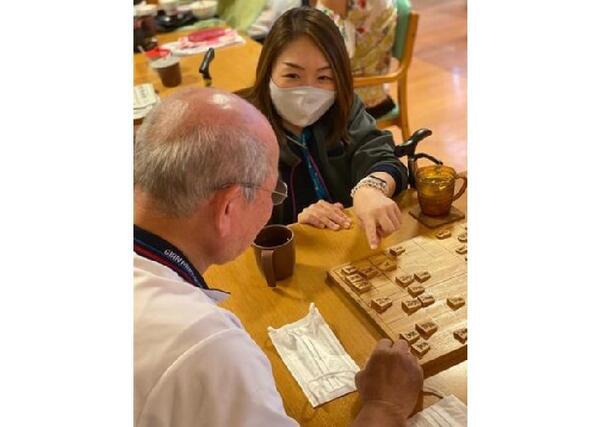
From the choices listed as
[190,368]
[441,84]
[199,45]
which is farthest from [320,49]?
[441,84]

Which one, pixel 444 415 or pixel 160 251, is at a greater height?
→ pixel 160 251

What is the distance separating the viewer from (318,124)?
1785mm

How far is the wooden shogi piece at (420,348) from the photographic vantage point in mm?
1015

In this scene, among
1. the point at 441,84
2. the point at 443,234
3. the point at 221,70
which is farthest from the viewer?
the point at 441,84

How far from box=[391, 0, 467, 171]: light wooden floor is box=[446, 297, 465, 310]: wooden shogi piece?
87.4 inches

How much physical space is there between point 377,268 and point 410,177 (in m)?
0.41

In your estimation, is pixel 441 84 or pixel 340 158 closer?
pixel 340 158

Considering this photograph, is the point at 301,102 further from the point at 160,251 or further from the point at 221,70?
the point at 221,70

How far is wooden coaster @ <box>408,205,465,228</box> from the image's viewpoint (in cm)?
138

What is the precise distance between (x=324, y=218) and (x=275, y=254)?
26 centimetres

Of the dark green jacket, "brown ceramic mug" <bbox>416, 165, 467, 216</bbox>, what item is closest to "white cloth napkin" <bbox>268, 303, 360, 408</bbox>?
"brown ceramic mug" <bbox>416, 165, 467, 216</bbox>

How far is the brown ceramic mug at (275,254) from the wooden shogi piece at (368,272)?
148 mm

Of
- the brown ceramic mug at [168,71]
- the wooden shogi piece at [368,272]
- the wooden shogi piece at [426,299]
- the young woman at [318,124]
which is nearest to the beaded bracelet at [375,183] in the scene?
the young woman at [318,124]
